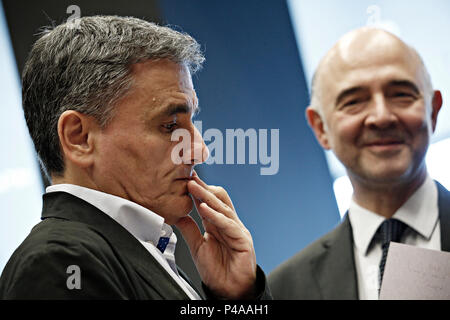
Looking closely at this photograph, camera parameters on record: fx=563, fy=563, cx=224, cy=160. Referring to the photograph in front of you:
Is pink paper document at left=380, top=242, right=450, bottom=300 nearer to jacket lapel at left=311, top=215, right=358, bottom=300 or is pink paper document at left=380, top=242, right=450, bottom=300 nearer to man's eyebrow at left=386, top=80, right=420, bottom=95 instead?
jacket lapel at left=311, top=215, right=358, bottom=300

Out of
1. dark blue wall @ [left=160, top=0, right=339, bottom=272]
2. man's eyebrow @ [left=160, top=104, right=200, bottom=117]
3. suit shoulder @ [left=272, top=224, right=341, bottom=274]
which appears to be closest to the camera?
suit shoulder @ [left=272, top=224, right=341, bottom=274]

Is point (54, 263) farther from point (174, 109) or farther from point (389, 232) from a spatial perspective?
point (389, 232)

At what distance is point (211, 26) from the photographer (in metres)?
1.27

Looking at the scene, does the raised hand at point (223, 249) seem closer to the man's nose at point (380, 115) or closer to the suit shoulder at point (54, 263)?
the suit shoulder at point (54, 263)

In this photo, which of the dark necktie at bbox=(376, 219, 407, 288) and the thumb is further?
the thumb

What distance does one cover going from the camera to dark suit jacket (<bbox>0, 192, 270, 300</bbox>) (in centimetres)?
88

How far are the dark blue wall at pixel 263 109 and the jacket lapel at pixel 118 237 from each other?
0.82 ft

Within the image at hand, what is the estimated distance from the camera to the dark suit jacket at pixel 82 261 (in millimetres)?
882

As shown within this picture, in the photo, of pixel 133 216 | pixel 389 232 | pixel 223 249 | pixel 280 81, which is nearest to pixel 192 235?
pixel 223 249

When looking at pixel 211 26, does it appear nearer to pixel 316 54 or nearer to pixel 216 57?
pixel 216 57

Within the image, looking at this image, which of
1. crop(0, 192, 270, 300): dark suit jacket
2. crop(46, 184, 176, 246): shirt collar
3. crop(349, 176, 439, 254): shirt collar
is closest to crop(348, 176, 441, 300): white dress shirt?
crop(349, 176, 439, 254): shirt collar

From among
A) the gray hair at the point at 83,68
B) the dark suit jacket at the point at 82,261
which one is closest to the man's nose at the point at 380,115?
the dark suit jacket at the point at 82,261

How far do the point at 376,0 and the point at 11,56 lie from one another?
3.33ft

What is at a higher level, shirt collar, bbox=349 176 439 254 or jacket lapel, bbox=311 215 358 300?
shirt collar, bbox=349 176 439 254
